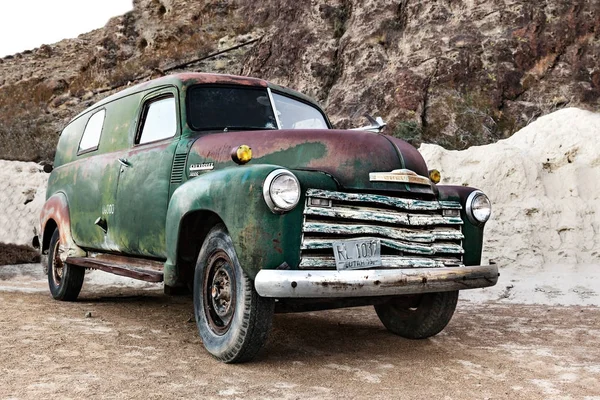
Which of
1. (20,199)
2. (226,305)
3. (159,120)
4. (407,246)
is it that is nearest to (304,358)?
(226,305)

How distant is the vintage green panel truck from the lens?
3516mm

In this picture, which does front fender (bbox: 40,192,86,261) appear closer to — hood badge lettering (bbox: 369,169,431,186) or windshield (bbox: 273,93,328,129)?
windshield (bbox: 273,93,328,129)

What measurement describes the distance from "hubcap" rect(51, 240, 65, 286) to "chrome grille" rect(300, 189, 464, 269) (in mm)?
Answer: 4109

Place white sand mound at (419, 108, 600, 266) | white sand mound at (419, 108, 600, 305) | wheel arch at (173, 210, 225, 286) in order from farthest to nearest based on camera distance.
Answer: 1. white sand mound at (419, 108, 600, 266)
2. white sand mound at (419, 108, 600, 305)
3. wheel arch at (173, 210, 225, 286)

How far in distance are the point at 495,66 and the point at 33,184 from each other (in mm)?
10358

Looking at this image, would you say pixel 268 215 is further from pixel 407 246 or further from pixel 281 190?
pixel 407 246

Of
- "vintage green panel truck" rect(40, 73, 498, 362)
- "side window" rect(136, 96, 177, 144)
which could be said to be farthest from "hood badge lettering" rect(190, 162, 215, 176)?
"side window" rect(136, 96, 177, 144)

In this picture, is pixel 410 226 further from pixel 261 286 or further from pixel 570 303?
pixel 570 303

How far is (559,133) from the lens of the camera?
9.27 metres

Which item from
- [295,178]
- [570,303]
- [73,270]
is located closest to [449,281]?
[295,178]

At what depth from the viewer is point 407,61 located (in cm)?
1437

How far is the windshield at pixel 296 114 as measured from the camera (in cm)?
508

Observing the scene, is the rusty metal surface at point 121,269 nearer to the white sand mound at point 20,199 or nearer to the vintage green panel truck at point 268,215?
the vintage green panel truck at point 268,215

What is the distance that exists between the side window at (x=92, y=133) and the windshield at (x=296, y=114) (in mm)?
2084
